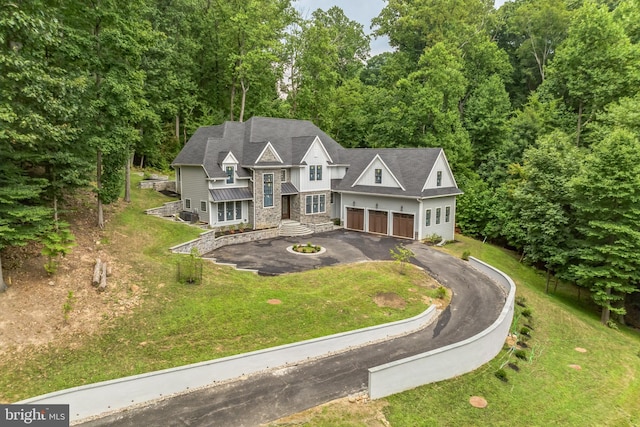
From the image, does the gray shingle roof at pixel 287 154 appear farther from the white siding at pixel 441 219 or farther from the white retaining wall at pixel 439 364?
the white retaining wall at pixel 439 364

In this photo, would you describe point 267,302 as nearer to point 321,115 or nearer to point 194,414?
point 194,414

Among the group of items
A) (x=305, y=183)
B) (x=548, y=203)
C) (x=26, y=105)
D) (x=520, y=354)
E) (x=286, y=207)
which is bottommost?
(x=520, y=354)

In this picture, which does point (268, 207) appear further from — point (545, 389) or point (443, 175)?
point (545, 389)

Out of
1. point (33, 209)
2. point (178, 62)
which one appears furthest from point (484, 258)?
point (178, 62)

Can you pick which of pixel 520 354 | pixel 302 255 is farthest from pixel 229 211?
pixel 520 354

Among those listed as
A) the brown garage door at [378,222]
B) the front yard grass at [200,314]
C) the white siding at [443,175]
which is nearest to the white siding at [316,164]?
the brown garage door at [378,222]

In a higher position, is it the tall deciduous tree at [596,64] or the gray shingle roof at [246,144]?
the tall deciduous tree at [596,64]

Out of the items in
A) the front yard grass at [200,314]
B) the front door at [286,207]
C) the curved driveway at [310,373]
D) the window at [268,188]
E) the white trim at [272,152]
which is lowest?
→ the curved driveway at [310,373]
